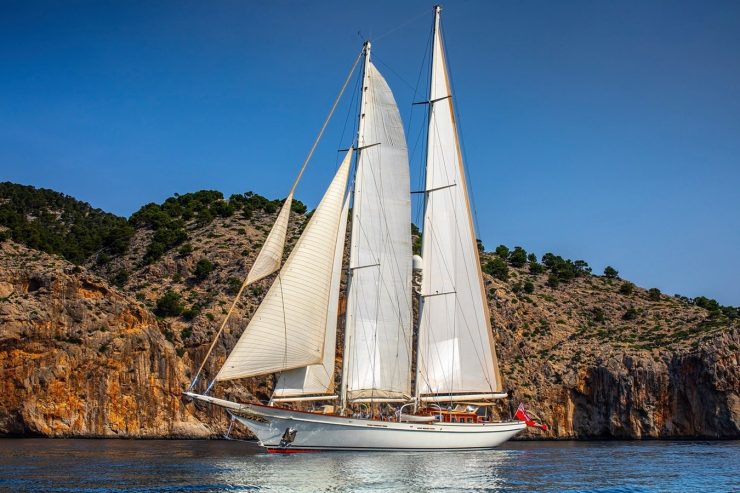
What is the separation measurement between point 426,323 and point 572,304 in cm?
5473

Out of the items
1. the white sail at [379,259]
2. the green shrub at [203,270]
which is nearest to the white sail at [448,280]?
the white sail at [379,259]

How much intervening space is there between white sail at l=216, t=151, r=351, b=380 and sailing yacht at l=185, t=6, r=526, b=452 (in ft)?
0.21

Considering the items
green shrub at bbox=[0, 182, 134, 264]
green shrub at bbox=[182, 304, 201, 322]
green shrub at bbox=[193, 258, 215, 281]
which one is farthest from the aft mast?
green shrub at bbox=[0, 182, 134, 264]

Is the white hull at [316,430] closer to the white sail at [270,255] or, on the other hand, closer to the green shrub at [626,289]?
the white sail at [270,255]

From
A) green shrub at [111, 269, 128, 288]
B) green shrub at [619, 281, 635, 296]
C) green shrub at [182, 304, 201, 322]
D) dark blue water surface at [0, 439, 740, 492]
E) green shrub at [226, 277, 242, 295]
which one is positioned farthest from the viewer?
green shrub at [619, 281, 635, 296]

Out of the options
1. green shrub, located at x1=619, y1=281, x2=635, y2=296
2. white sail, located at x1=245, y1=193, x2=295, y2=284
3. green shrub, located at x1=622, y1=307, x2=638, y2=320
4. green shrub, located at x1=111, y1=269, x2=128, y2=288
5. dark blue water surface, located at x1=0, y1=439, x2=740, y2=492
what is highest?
green shrub, located at x1=619, y1=281, x2=635, y2=296

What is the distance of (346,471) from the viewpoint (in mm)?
37906

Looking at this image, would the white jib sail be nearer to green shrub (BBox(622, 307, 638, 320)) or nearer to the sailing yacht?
the sailing yacht

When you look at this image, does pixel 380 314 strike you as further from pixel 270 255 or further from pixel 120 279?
pixel 120 279

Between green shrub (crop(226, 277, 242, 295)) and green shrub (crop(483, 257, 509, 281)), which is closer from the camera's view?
green shrub (crop(226, 277, 242, 295))

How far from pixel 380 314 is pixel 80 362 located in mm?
31696

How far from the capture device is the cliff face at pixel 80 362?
65750 mm

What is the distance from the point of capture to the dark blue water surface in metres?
32.5

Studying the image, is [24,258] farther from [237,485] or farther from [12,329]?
[237,485]
